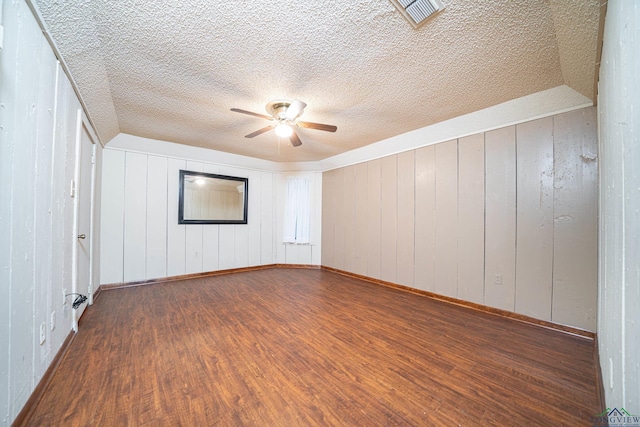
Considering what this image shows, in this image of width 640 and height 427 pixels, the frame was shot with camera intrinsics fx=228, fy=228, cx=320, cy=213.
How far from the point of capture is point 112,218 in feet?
11.7

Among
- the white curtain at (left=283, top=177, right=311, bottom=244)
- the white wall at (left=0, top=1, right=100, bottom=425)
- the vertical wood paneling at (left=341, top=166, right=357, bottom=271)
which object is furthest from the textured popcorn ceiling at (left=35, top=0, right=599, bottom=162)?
the white curtain at (left=283, top=177, right=311, bottom=244)

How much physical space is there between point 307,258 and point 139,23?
14.8 ft

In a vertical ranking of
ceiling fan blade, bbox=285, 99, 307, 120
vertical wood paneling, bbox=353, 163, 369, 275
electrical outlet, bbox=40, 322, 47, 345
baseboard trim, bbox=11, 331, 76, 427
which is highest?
ceiling fan blade, bbox=285, 99, 307, 120

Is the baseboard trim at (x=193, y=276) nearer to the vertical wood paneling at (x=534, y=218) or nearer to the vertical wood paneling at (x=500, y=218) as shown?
the vertical wood paneling at (x=500, y=218)

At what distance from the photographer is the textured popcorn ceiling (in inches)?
55.6

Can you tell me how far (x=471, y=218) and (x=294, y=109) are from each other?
101 inches

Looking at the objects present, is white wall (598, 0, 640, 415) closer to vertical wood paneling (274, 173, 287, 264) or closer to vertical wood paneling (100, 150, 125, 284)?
vertical wood paneling (274, 173, 287, 264)

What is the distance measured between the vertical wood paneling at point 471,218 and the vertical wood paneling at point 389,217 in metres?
0.97

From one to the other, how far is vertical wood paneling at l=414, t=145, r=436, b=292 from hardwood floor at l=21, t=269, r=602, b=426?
62 cm

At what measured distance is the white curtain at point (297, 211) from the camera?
5.29 metres

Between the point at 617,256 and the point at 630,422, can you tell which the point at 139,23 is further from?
the point at 630,422

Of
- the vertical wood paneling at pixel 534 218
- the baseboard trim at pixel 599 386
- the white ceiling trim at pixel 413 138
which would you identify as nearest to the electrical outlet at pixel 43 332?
the white ceiling trim at pixel 413 138

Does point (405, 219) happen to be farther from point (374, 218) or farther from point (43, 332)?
point (43, 332)

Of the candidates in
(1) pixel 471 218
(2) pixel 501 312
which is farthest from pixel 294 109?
(2) pixel 501 312
